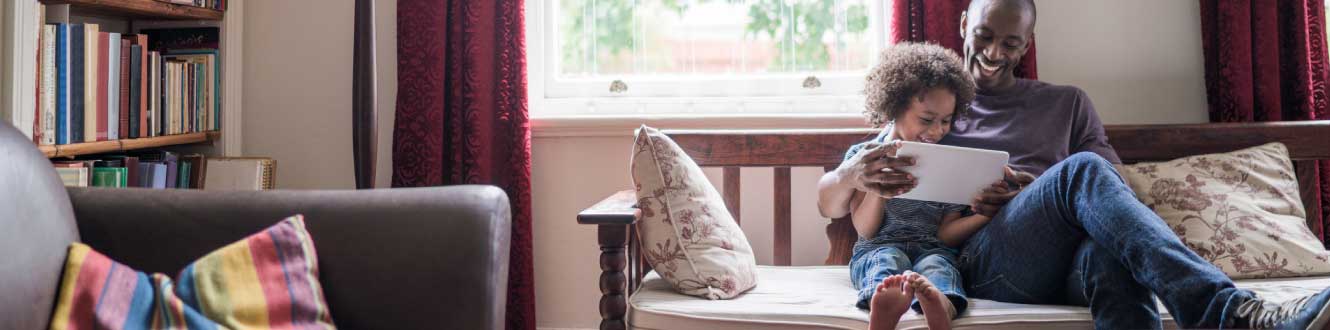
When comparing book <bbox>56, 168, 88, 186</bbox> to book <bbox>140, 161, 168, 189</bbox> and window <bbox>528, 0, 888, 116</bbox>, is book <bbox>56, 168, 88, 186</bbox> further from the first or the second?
window <bbox>528, 0, 888, 116</bbox>

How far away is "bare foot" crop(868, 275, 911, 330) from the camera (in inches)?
60.4

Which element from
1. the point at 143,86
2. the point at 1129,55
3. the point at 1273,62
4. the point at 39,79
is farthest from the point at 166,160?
the point at 1273,62

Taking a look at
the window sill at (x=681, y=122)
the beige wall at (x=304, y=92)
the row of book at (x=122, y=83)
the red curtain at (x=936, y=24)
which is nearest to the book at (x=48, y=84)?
the row of book at (x=122, y=83)

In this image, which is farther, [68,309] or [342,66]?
[342,66]

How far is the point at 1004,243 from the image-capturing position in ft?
5.72

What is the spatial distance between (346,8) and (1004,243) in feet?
5.91

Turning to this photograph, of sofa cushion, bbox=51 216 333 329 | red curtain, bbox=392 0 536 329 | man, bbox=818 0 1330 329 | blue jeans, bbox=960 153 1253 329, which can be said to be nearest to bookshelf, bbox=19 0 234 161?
red curtain, bbox=392 0 536 329

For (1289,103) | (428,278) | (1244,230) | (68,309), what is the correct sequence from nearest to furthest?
1. (68,309)
2. (428,278)
3. (1244,230)
4. (1289,103)

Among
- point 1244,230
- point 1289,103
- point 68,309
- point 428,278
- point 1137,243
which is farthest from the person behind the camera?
point 1289,103

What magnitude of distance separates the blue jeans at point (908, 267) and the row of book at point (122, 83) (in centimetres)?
165

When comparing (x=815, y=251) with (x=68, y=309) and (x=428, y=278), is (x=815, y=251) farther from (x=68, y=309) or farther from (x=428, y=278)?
(x=68, y=309)

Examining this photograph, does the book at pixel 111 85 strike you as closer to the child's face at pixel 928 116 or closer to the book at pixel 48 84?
the book at pixel 48 84

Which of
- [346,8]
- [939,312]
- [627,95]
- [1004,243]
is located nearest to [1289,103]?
[1004,243]

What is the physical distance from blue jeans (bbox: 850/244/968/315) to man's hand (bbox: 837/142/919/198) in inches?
4.8
